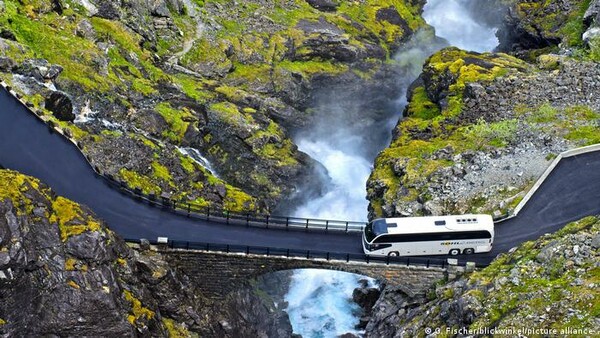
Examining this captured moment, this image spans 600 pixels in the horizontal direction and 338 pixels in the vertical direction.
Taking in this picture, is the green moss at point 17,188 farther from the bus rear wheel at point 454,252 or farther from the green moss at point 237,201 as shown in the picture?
the bus rear wheel at point 454,252

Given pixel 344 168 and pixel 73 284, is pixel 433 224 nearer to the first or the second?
pixel 73 284

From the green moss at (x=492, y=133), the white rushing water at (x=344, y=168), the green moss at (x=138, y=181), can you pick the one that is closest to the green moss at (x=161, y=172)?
the green moss at (x=138, y=181)

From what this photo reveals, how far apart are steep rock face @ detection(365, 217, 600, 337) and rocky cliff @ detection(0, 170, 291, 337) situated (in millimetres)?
19966

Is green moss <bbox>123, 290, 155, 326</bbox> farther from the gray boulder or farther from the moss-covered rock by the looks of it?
the moss-covered rock

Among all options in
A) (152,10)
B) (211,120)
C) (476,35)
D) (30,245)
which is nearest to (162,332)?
(30,245)

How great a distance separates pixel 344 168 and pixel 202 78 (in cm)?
2667

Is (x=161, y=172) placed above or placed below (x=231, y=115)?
below

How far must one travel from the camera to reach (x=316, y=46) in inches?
4471

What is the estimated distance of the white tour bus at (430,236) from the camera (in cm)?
5359

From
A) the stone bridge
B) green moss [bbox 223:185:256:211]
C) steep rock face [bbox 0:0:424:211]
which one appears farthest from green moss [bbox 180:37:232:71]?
the stone bridge

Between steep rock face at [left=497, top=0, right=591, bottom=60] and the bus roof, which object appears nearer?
the bus roof

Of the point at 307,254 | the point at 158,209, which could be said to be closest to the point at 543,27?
the point at 307,254

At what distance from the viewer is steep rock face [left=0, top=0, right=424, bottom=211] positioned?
6925 centimetres

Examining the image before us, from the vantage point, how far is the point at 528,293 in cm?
4384
